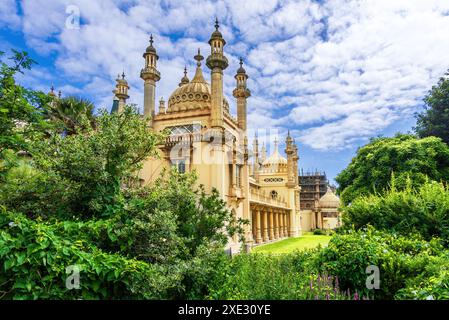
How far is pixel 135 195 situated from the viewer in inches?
318

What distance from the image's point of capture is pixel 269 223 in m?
40.5

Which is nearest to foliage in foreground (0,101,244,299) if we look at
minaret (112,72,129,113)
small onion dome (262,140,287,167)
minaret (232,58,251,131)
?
minaret (232,58,251,131)

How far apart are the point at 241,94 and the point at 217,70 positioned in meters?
6.89

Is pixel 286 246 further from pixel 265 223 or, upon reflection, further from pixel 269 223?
pixel 269 223

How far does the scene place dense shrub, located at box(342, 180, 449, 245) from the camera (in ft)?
33.9

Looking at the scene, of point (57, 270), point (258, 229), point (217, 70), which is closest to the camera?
point (57, 270)

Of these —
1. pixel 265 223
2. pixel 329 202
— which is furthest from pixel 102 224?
pixel 329 202

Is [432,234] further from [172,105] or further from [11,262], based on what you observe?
[172,105]

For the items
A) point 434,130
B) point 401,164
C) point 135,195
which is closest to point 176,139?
point 135,195

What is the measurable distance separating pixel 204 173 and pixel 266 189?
27116 mm

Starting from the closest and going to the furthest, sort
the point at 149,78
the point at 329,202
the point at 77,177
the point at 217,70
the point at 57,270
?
the point at 57,270
the point at 77,177
the point at 217,70
the point at 149,78
the point at 329,202

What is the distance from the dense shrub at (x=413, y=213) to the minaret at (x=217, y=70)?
14014 mm

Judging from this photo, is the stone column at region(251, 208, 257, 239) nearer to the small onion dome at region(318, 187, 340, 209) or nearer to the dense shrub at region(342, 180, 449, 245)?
the dense shrub at region(342, 180, 449, 245)

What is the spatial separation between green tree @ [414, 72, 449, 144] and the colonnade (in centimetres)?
1956
